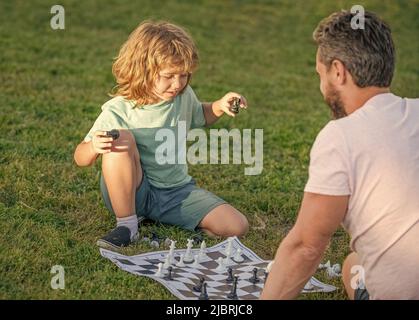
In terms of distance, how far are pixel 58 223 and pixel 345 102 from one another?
7.03ft

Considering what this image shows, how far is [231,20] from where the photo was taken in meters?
12.0

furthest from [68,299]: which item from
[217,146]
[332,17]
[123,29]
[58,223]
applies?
[123,29]

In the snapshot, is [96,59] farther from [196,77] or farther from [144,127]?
[144,127]

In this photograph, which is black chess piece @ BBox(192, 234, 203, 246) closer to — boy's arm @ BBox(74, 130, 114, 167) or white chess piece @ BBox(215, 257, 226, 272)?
white chess piece @ BBox(215, 257, 226, 272)

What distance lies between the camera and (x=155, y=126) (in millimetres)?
4910

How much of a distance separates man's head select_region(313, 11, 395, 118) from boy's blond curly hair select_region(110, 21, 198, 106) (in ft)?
4.89

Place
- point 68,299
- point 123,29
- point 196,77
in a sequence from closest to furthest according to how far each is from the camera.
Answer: point 68,299 < point 196,77 < point 123,29

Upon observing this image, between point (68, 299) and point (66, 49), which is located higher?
point (66, 49)

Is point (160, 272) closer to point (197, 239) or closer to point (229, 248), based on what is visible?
point (229, 248)

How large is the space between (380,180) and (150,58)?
2.01 meters

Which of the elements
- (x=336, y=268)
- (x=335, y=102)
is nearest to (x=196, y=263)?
(x=336, y=268)

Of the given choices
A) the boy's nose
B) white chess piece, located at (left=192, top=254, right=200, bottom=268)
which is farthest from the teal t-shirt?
white chess piece, located at (left=192, top=254, right=200, bottom=268)

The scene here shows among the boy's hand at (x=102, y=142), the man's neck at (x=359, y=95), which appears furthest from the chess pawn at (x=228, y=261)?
the man's neck at (x=359, y=95)

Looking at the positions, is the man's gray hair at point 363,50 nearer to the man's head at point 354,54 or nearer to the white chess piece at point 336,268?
the man's head at point 354,54
